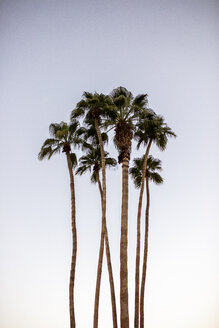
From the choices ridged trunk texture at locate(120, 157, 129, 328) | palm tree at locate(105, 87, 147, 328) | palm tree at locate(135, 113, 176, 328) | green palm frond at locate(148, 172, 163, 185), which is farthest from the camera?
green palm frond at locate(148, 172, 163, 185)

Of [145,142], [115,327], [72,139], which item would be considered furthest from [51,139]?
[115,327]

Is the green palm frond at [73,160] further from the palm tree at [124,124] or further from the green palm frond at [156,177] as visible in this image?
the green palm frond at [156,177]

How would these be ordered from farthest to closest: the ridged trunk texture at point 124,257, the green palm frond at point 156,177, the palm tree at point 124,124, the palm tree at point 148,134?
1. the green palm frond at point 156,177
2. the palm tree at point 148,134
3. the palm tree at point 124,124
4. the ridged trunk texture at point 124,257

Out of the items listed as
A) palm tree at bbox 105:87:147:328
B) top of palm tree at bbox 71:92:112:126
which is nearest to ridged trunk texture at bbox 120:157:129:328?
palm tree at bbox 105:87:147:328

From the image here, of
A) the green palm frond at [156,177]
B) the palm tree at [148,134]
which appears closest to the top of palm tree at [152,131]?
the palm tree at [148,134]

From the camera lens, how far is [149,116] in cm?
2094

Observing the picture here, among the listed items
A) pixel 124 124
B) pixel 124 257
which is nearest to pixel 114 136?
pixel 124 124

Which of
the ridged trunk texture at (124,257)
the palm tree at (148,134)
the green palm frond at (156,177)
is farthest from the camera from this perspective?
the green palm frond at (156,177)

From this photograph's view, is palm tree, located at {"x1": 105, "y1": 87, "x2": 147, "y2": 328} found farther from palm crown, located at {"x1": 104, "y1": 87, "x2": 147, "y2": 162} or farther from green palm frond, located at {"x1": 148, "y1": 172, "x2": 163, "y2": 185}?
green palm frond, located at {"x1": 148, "y1": 172, "x2": 163, "y2": 185}

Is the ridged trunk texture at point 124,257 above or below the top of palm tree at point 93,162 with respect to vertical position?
below

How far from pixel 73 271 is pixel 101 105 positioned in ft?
33.7

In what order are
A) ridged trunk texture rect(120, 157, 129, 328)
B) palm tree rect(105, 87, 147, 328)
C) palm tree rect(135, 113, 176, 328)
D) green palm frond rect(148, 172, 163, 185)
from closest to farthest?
ridged trunk texture rect(120, 157, 129, 328)
palm tree rect(105, 87, 147, 328)
palm tree rect(135, 113, 176, 328)
green palm frond rect(148, 172, 163, 185)

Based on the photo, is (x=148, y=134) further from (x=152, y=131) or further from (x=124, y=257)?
(x=124, y=257)

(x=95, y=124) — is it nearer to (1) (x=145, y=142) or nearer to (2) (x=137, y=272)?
(1) (x=145, y=142)
